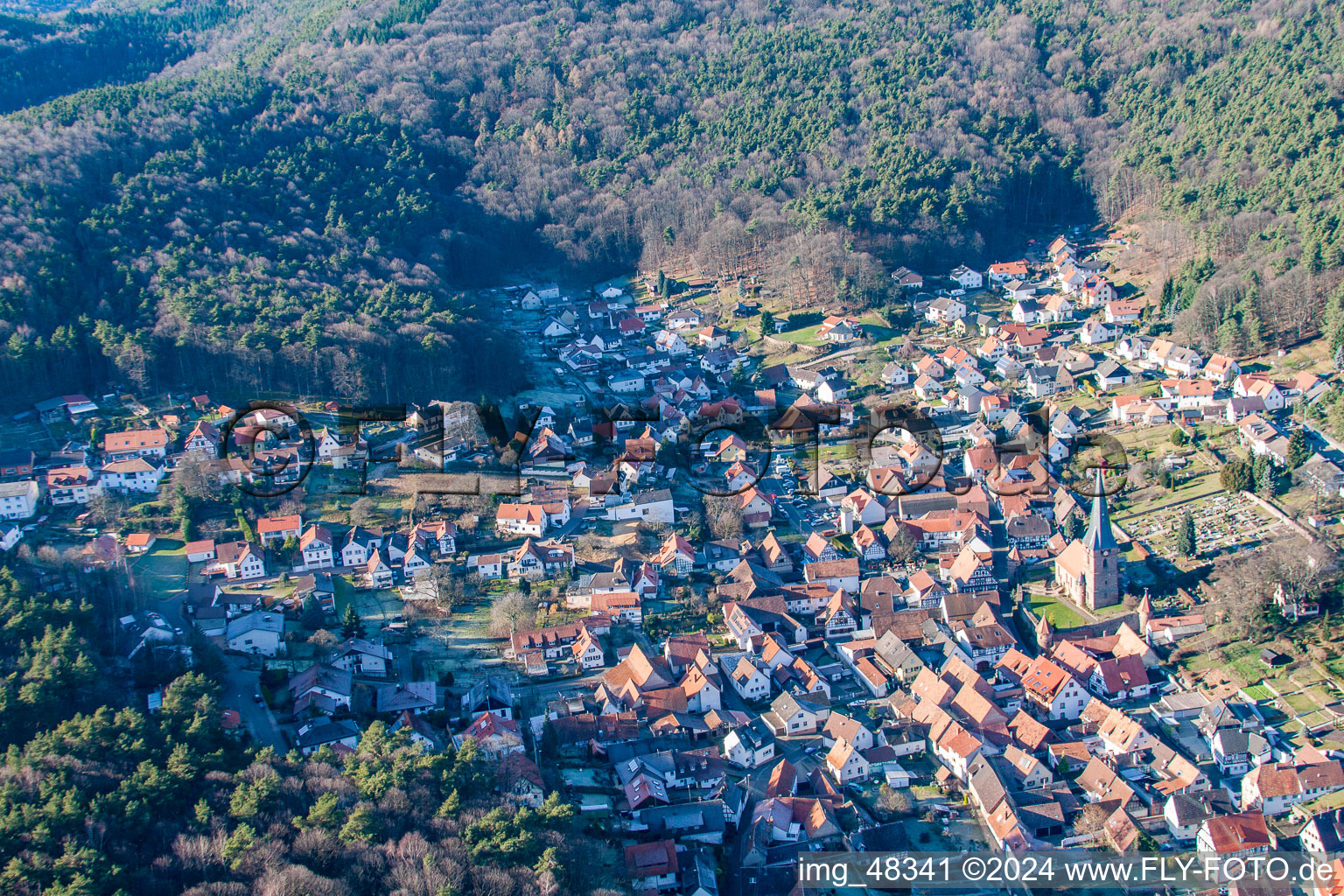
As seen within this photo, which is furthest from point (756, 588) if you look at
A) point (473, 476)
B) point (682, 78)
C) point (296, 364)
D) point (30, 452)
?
point (682, 78)

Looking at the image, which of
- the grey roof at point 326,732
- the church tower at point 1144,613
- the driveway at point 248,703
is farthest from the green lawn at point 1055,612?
the driveway at point 248,703

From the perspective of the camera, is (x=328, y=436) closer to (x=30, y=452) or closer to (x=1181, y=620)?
(x=30, y=452)

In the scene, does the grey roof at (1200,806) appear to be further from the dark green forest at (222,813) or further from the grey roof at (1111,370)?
the grey roof at (1111,370)

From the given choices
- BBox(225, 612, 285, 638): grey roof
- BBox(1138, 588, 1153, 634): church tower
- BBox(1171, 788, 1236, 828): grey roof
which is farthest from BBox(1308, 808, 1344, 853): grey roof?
BBox(225, 612, 285, 638): grey roof

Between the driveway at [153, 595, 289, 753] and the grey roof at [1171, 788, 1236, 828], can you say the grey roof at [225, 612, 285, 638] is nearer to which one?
the driveway at [153, 595, 289, 753]

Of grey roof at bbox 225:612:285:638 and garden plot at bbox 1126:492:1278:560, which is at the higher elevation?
grey roof at bbox 225:612:285:638

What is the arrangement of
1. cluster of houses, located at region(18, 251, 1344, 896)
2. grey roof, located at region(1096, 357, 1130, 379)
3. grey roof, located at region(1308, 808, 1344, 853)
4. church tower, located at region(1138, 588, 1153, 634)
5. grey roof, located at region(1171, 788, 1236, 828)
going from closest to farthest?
grey roof, located at region(1308, 808, 1344, 853) < grey roof, located at region(1171, 788, 1236, 828) < cluster of houses, located at region(18, 251, 1344, 896) < church tower, located at region(1138, 588, 1153, 634) < grey roof, located at region(1096, 357, 1130, 379)
